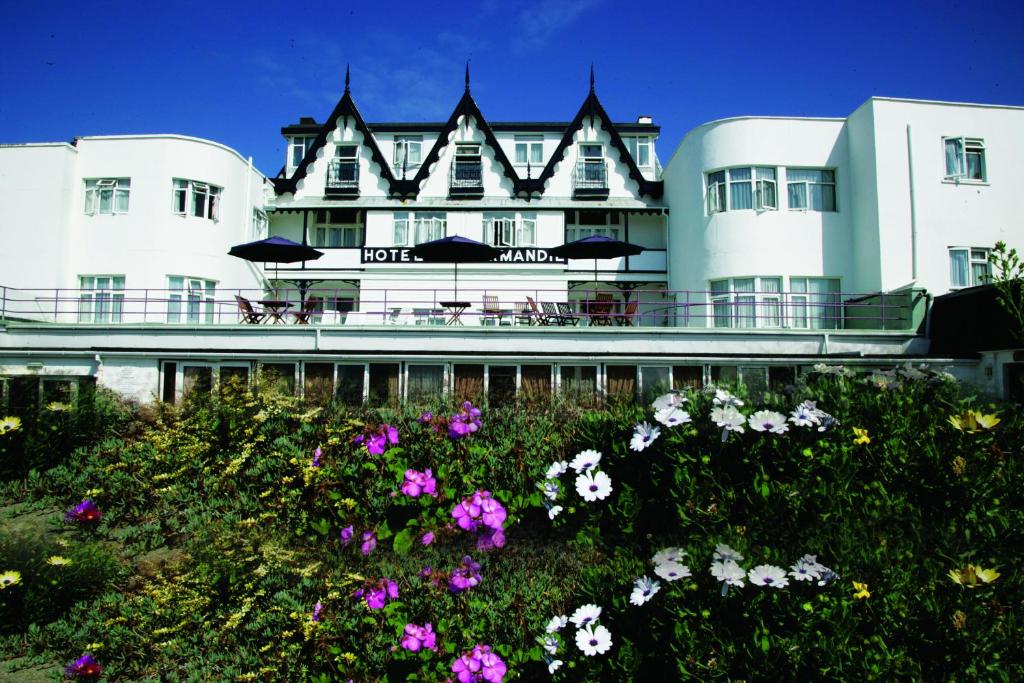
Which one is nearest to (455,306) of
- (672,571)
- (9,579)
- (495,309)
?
(495,309)

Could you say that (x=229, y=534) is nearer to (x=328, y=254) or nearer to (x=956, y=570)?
(x=956, y=570)

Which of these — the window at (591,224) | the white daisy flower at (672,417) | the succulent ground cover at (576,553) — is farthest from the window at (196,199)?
the white daisy flower at (672,417)

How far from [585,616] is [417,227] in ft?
69.5

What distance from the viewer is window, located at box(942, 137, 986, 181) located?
63.5ft

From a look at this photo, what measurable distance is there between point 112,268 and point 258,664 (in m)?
20.5

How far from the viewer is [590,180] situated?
2455 centimetres

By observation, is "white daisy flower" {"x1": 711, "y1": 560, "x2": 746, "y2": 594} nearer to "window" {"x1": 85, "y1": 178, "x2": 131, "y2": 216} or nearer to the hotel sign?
the hotel sign

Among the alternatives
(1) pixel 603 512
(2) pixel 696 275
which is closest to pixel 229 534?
(1) pixel 603 512

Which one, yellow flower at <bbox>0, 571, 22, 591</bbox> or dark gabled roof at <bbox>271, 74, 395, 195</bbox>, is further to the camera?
dark gabled roof at <bbox>271, 74, 395, 195</bbox>

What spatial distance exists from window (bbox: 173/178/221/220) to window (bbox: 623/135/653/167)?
54.4 ft

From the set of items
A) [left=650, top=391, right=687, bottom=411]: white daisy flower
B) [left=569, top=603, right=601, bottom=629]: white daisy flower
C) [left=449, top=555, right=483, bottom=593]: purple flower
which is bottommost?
[left=569, top=603, right=601, bottom=629]: white daisy flower

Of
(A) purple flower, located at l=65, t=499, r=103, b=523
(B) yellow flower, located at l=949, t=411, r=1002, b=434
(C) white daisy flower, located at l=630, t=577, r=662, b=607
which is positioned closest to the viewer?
(C) white daisy flower, located at l=630, t=577, r=662, b=607

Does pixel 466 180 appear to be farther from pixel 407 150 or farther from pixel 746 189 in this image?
pixel 746 189

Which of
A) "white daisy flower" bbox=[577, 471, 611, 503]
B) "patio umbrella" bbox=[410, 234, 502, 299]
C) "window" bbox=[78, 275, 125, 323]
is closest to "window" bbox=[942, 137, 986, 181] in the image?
"patio umbrella" bbox=[410, 234, 502, 299]
